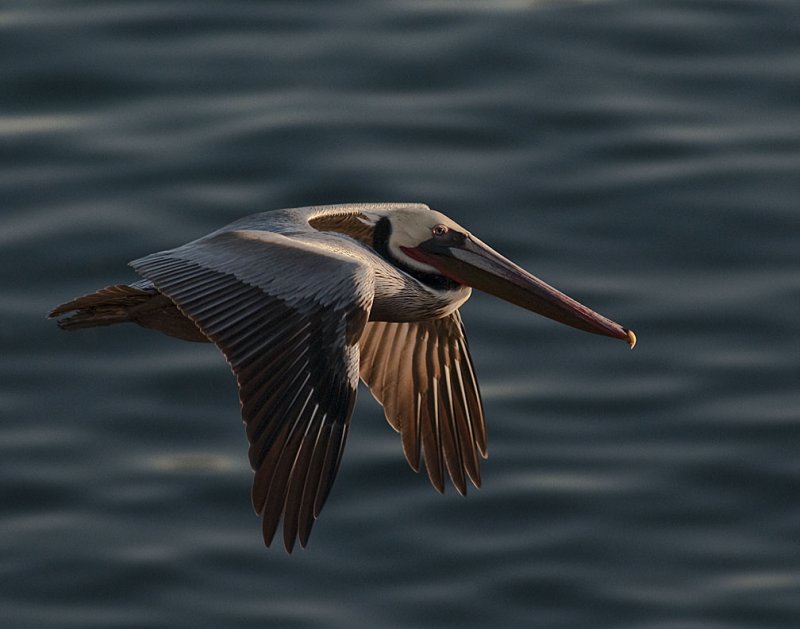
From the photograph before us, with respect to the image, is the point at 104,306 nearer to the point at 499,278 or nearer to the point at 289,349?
the point at 289,349

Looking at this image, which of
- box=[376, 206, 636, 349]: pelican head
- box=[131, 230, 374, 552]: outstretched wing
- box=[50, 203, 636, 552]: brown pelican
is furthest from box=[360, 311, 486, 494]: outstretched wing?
box=[131, 230, 374, 552]: outstretched wing

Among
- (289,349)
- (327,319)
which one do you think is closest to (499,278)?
(327,319)

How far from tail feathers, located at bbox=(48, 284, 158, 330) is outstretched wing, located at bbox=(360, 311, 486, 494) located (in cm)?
146

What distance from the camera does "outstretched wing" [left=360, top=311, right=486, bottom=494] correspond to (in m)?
12.2

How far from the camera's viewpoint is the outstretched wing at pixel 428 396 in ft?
39.9

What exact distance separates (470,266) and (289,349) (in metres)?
1.58

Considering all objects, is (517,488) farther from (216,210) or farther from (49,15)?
(49,15)

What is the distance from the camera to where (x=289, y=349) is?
33.1 feet

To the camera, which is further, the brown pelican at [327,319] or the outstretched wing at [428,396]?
the outstretched wing at [428,396]

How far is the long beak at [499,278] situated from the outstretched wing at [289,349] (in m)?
0.91

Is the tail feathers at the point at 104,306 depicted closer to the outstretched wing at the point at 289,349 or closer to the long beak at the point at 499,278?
the outstretched wing at the point at 289,349

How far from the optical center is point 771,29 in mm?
19016

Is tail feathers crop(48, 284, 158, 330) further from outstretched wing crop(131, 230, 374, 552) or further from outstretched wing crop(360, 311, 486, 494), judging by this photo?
outstretched wing crop(360, 311, 486, 494)

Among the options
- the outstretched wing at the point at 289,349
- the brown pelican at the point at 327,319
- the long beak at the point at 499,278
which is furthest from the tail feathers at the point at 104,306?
the long beak at the point at 499,278
